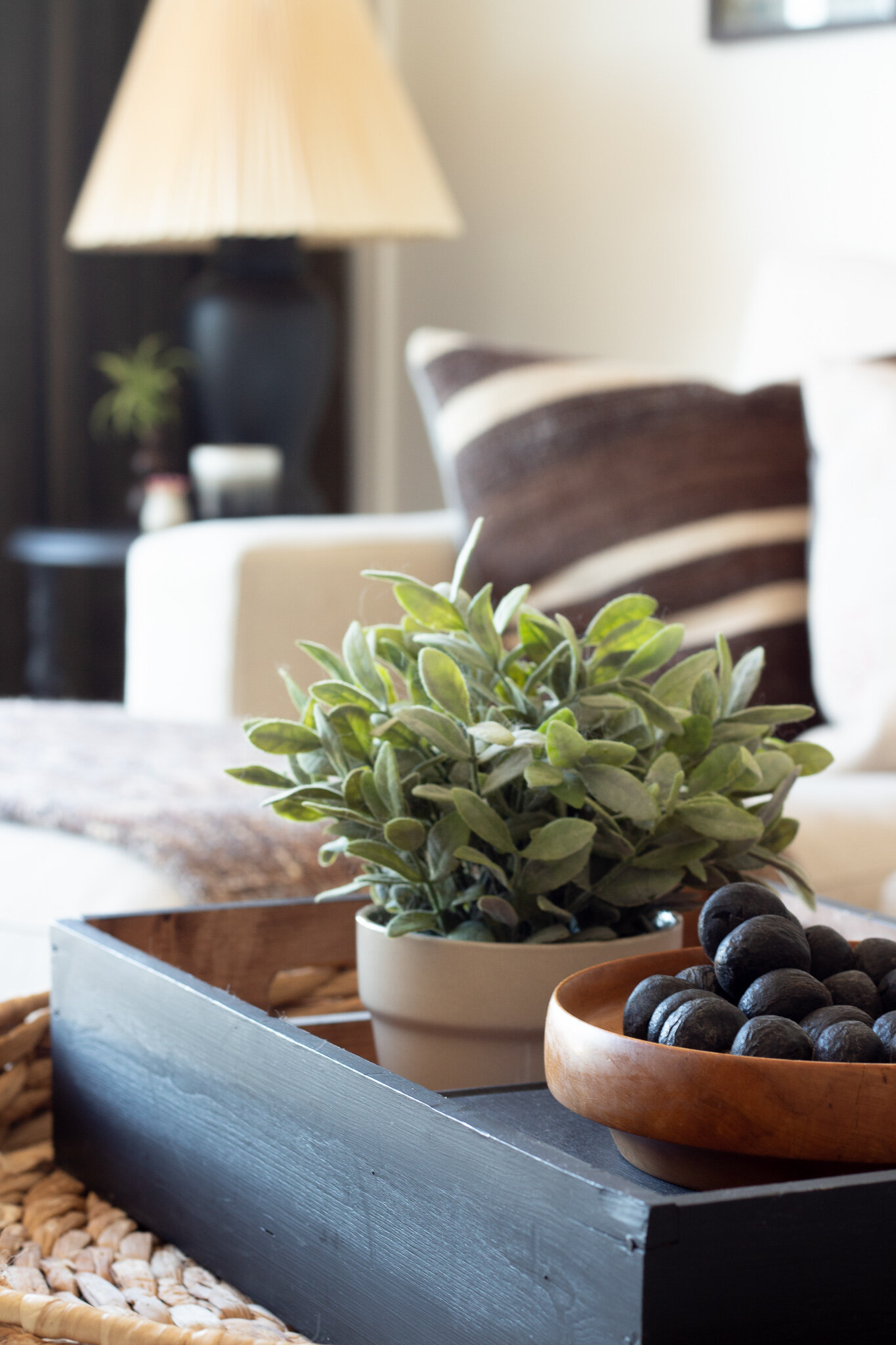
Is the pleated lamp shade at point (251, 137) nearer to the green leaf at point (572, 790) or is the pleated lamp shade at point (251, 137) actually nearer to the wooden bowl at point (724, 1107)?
the green leaf at point (572, 790)

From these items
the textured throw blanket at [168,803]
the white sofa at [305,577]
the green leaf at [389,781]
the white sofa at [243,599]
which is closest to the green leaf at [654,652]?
the green leaf at [389,781]

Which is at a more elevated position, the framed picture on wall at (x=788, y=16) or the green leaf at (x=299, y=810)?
the framed picture on wall at (x=788, y=16)

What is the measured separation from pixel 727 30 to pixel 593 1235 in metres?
2.49

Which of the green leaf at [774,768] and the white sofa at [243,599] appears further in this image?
the white sofa at [243,599]

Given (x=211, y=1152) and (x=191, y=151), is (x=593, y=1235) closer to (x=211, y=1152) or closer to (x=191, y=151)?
(x=211, y=1152)

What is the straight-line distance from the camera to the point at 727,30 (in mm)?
2590

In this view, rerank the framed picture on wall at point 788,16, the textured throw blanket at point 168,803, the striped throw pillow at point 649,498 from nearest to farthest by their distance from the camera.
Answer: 1. the textured throw blanket at point 168,803
2. the striped throw pillow at point 649,498
3. the framed picture on wall at point 788,16

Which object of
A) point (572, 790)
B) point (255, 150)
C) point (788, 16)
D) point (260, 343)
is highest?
point (788, 16)

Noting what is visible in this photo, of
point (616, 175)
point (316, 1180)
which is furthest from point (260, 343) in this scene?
point (316, 1180)

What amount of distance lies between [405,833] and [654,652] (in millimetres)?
133

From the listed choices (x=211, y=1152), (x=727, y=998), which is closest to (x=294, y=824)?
(x=211, y=1152)

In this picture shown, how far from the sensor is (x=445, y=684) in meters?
0.64

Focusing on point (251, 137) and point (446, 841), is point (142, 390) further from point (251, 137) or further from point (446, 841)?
point (446, 841)

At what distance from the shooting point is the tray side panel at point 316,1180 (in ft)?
1.49
